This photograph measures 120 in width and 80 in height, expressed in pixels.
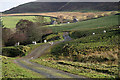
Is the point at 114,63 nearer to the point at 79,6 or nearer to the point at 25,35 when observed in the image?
the point at 25,35

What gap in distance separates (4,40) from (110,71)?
2179 inches

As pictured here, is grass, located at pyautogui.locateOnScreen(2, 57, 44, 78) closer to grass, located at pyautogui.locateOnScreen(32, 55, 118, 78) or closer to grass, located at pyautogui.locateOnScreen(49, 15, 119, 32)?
grass, located at pyautogui.locateOnScreen(32, 55, 118, 78)

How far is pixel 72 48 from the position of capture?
31.5 meters

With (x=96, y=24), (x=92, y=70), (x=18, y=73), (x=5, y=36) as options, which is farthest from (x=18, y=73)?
(x=96, y=24)

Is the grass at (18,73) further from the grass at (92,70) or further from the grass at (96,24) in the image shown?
the grass at (96,24)

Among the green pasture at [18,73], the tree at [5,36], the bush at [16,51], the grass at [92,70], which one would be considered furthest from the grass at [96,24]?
the green pasture at [18,73]

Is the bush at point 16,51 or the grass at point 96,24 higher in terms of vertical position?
the grass at point 96,24

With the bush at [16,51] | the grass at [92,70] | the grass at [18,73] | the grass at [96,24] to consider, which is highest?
the grass at [96,24]

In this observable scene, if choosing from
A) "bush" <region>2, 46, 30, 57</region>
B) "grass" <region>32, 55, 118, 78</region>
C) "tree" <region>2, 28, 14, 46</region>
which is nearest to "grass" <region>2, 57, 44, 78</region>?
"grass" <region>32, 55, 118, 78</region>

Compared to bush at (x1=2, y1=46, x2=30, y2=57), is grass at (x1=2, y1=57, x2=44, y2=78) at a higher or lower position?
higher

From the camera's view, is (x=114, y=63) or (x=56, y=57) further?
(x=56, y=57)

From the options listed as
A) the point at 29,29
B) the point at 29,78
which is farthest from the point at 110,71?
the point at 29,29

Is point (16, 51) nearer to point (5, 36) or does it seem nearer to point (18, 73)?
point (18, 73)

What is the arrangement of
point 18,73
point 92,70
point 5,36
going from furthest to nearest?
point 5,36, point 92,70, point 18,73
